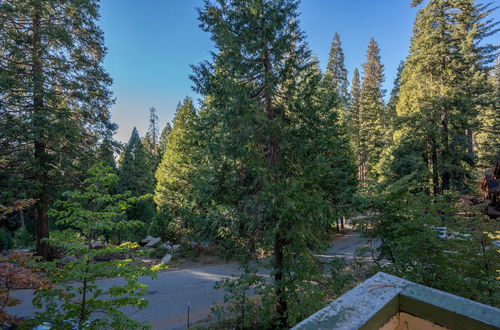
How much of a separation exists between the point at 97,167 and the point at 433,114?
1810 cm

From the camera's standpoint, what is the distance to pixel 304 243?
6.54m

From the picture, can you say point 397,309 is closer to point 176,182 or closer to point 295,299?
point 295,299

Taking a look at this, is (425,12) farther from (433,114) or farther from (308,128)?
(308,128)

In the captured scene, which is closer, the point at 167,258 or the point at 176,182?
the point at 167,258

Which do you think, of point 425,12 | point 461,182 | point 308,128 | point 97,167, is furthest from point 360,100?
point 97,167

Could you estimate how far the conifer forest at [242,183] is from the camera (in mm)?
3799

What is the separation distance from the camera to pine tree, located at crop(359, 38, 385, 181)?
27.7 metres

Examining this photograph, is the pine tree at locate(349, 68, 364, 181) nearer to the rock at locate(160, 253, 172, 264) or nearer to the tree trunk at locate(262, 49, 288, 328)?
the rock at locate(160, 253, 172, 264)

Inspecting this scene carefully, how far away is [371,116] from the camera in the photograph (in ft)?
95.7

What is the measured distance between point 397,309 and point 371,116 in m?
31.6

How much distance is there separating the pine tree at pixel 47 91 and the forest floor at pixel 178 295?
14.2 feet

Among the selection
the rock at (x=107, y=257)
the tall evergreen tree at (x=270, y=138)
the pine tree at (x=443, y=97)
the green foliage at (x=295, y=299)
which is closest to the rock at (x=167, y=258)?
the rock at (x=107, y=257)

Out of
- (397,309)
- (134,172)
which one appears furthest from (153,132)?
(397,309)

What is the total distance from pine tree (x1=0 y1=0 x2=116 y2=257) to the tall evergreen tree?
746 centimetres
